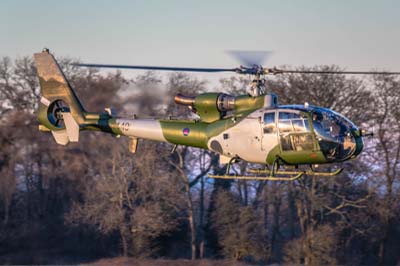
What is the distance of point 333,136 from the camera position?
15.8 meters

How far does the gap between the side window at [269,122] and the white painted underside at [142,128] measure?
2.96m

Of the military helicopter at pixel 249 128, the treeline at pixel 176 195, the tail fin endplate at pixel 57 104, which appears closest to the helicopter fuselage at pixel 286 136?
the military helicopter at pixel 249 128

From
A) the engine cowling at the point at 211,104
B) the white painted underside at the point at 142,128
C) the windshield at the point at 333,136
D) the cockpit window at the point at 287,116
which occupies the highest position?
the engine cowling at the point at 211,104

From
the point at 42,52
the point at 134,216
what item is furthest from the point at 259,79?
the point at 134,216

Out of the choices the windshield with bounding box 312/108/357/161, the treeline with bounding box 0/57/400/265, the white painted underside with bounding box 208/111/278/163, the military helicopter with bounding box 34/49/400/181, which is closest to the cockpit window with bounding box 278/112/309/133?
the military helicopter with bounding box 34/49/400/181

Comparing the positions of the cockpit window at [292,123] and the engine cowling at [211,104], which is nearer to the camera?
the cockpit window at [292,123]

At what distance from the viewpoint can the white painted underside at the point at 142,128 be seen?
18.0m

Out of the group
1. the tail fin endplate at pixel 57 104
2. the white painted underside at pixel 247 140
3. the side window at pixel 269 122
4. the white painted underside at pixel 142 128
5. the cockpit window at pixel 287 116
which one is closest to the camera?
the cockpit window at pixel 287 116

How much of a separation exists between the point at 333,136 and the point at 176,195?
54.8ft

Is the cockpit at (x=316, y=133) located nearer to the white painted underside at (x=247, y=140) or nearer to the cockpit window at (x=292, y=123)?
the cockpit window at (x=292, y=123)

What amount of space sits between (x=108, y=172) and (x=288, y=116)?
16844 mm

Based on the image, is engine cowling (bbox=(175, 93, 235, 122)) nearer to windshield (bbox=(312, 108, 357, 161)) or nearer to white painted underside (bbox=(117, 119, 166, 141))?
white painted underside (bbox=(117, 119, 166, 141))

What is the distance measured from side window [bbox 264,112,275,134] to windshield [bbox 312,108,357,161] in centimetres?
91

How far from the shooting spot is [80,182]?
→ 32562 mm
